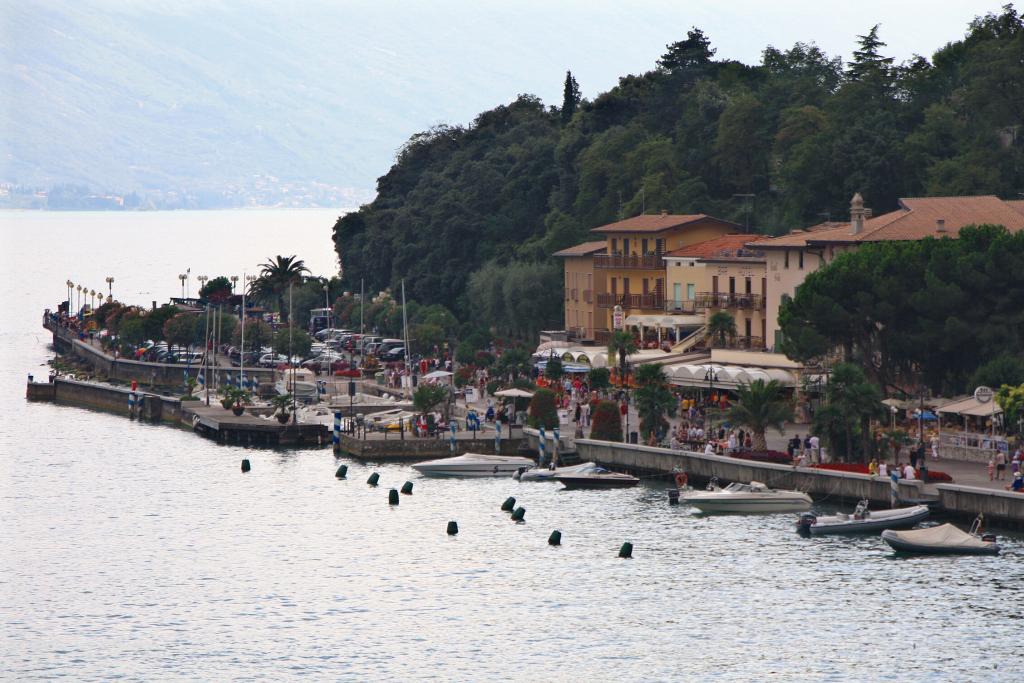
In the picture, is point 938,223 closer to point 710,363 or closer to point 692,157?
point 710,363

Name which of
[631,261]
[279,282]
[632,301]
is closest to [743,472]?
[632,301]

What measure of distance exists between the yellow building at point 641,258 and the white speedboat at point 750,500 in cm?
4350

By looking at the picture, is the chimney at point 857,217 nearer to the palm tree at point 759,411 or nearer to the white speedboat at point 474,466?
the palm tree at point 759,411

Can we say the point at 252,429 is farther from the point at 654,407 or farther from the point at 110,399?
the point at 110,399

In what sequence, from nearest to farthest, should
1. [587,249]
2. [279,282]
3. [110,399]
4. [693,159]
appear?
[110,399] < [587,249] < [693,159] < [279,282]

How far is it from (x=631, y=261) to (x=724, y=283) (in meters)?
12.3

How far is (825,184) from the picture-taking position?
119312mm

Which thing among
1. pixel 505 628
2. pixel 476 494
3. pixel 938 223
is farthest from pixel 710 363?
pixel 505 628

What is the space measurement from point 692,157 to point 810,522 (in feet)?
269

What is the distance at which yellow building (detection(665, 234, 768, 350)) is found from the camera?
333 feet

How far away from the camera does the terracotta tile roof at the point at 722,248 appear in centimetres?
10544

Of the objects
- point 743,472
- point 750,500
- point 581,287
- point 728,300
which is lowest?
point 750,500

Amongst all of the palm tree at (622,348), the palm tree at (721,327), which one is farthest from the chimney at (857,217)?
the palm tree at (622,348)

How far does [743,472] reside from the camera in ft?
234
